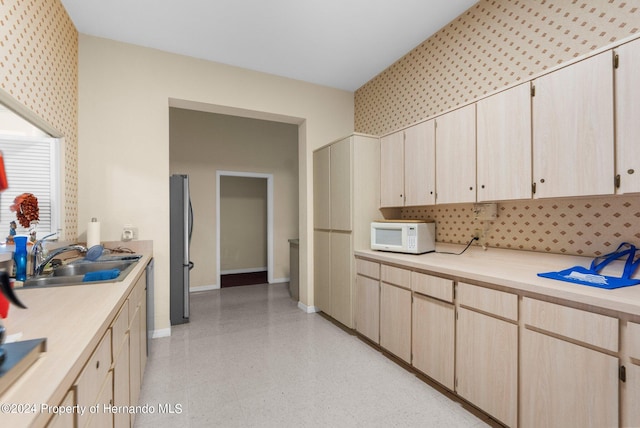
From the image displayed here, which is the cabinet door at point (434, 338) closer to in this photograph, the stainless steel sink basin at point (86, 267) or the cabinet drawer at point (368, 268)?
the cabinet drawer at point (368, 268)

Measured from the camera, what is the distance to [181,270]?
3414mm

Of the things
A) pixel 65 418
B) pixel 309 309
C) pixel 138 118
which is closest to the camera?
pixel 65 418

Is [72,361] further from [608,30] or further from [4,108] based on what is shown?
[608,30]

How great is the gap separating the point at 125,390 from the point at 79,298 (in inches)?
21.8

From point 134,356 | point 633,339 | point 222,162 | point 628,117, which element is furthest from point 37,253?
point 222,162

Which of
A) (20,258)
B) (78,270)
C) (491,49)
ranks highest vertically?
(491,49)

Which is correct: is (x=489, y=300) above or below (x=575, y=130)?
below

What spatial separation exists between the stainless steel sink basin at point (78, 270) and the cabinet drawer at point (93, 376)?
54 cm

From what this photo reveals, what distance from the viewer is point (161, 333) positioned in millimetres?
3078

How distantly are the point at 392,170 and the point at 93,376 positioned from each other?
2.75 metres

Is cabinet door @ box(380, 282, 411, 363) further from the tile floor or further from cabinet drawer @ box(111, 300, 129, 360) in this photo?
cabinet drawer @ box(111, 300, 129, 360)

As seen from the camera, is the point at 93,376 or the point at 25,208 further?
the point at 25,208

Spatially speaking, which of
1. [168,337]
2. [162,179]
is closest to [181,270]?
[168,337]

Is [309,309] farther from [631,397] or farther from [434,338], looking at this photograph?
[631,397]
